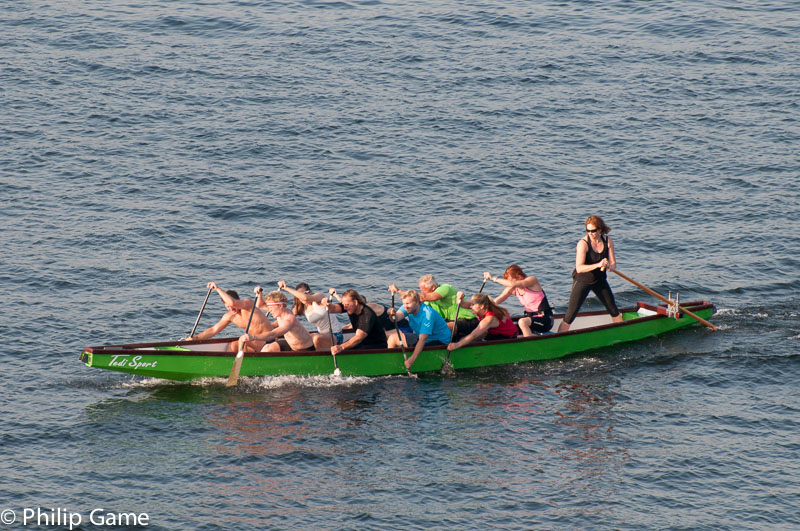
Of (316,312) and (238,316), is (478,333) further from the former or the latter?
(238,316)

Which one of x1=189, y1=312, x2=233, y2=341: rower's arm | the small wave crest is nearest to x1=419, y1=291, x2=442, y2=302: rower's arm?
the small wave crest

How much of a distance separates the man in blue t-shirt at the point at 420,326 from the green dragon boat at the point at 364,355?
210 millimetres

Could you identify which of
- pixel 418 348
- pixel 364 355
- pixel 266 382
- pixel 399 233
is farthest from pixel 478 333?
pixel 399 233

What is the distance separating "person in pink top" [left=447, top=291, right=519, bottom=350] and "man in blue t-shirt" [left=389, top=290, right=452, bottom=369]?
303mm

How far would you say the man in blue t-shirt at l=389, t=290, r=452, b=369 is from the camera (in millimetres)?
18605

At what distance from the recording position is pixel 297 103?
35.0m

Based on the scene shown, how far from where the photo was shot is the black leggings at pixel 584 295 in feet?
65.4

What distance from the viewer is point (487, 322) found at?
62.9 ft

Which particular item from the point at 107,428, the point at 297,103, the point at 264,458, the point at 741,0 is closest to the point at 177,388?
the point at 107,428

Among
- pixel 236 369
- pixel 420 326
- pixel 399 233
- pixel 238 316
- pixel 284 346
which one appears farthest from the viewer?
pixel 399 233

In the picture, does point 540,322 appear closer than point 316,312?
No

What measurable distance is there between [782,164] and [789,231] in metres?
4.75

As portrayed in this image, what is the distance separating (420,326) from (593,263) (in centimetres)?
362

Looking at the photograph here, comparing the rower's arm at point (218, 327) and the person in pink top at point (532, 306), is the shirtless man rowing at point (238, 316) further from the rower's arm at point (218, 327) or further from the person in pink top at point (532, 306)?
the person in pink top at point (532, 306)
